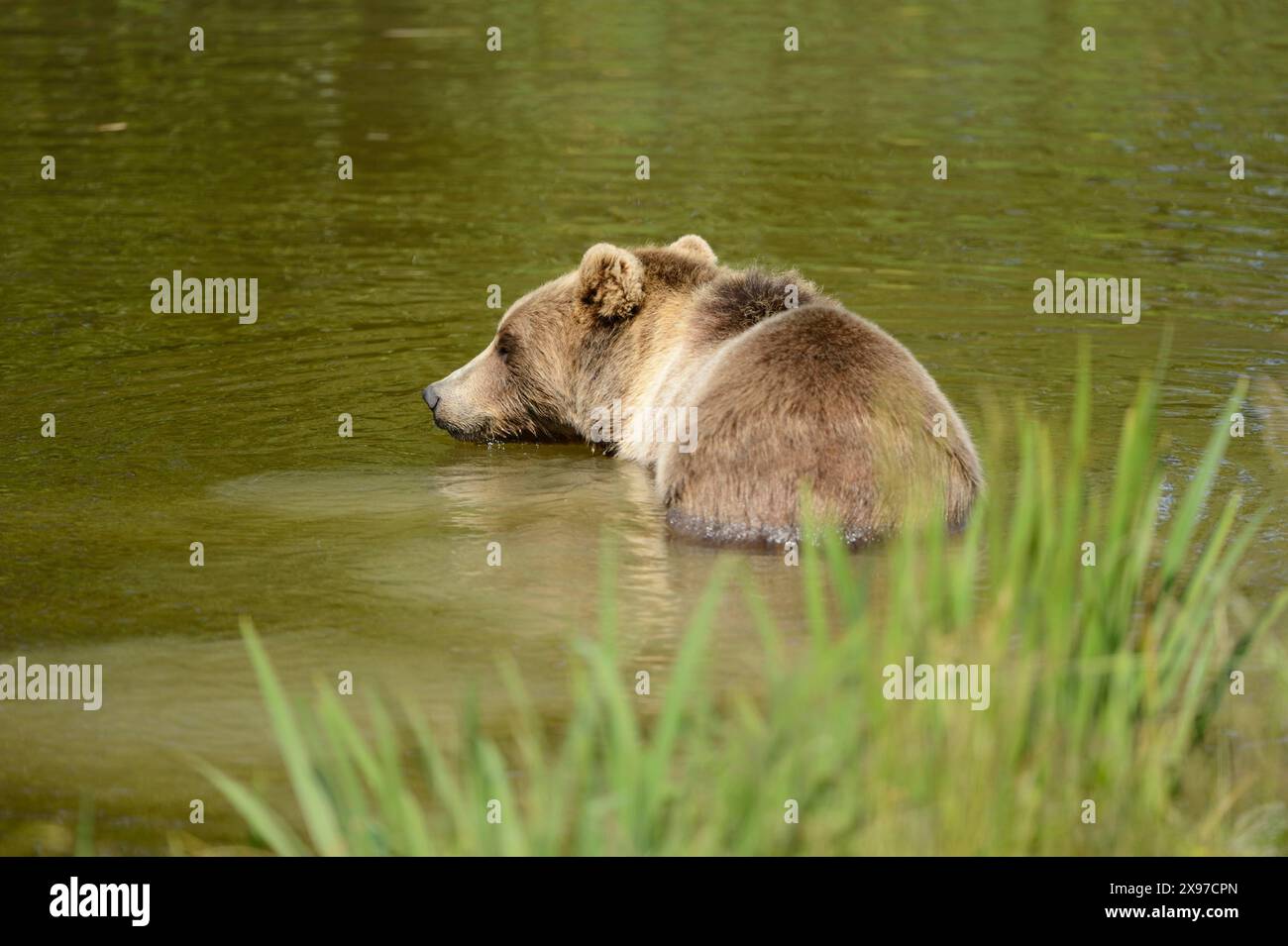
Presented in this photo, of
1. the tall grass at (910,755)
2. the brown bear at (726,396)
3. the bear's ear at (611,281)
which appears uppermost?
the bear's ear at (611,281)

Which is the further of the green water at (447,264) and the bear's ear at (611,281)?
the bear's ear at (611,281)

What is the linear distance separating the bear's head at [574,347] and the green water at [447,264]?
8.6 inches

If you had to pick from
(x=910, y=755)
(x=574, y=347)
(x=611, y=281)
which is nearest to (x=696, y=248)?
(x=611, y=281)

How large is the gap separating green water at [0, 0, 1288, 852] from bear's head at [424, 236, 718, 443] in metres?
0.22

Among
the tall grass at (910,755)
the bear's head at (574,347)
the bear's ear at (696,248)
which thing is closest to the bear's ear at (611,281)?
the bear's head at (574,347)

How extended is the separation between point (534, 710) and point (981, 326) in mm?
6362

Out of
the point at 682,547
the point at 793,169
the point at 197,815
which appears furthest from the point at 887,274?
the point at 197,815

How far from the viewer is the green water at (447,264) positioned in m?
6.51

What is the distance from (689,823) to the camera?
4.16 meters

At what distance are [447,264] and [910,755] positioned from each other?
30.8 ft

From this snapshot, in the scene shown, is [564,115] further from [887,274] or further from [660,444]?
[660,444]

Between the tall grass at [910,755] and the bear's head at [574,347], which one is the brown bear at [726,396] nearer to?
the bear's head at [574,347]

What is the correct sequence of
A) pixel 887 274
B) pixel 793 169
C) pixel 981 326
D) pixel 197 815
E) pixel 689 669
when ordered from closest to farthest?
1. pixel 689 669
2. pixel 197 815
3. pixel 981 326
4. pixel 887 274
5. pixel 793 169
